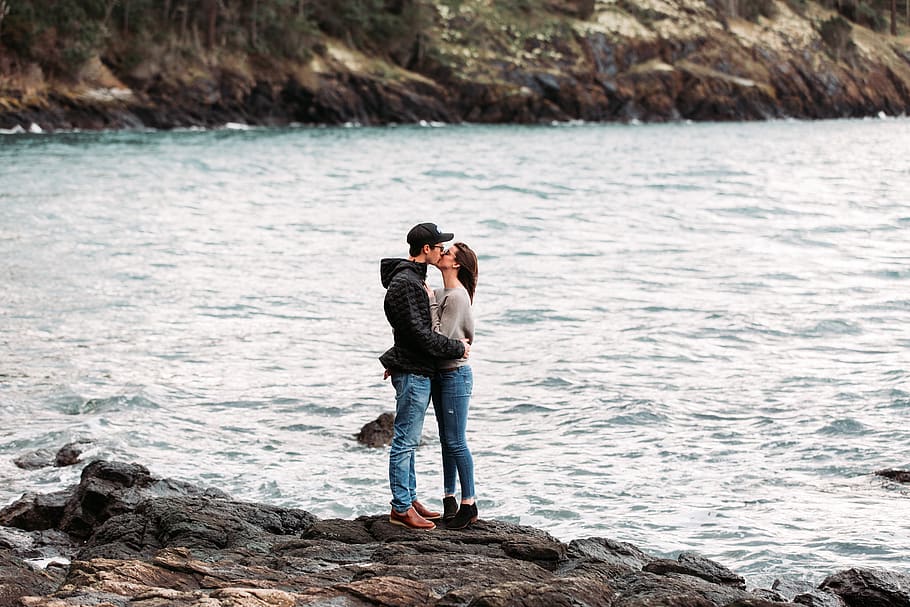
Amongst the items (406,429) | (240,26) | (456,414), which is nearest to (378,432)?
(406,429)

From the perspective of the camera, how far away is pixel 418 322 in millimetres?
7766

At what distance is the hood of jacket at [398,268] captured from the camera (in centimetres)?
793

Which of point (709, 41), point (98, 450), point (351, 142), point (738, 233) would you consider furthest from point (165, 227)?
point (709, 41)

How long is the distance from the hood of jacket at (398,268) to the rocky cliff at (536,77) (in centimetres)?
6473

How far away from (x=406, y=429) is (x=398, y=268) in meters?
1.17

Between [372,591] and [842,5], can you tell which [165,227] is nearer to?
[372,591]

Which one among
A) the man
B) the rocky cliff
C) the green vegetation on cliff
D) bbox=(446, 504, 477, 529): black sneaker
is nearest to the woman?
bbox=(446, 504, 477, 529): black sneaker

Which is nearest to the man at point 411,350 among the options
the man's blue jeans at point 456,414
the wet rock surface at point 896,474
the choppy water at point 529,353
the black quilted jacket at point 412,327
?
the black quilted jacket at point 412,327

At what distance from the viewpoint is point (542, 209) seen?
36.1 metres

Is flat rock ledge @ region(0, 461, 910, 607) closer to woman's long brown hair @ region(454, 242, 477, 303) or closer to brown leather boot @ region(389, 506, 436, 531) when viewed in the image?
brown leather boot @ region(389, 506, 436, 531)

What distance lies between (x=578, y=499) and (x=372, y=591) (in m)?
4.68

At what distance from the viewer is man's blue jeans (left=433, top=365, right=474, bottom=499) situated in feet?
26.4

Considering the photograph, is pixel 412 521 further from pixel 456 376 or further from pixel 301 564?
pixel 301 564

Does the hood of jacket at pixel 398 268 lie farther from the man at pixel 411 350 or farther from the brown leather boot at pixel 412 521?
the brown leather boot at pixel 412 521
